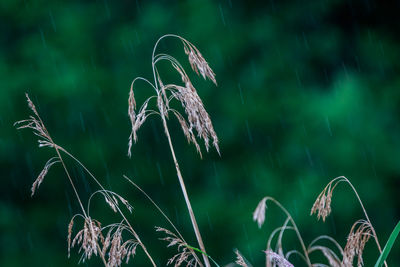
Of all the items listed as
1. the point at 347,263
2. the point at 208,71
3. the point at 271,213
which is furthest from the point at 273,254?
the point at 271,213

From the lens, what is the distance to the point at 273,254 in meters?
1.01

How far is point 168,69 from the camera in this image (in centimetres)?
442

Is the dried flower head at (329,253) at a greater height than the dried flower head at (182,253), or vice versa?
the dried flower head at (182,253)

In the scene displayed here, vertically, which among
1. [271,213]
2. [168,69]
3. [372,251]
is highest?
[168,69]

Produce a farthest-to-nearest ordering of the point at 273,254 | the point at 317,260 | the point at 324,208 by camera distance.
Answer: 1. the point at 317,260
2. the point at 324,208
3. the point at 273,254

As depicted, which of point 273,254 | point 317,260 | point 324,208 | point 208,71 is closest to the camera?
point 273,254

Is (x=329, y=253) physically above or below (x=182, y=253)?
below

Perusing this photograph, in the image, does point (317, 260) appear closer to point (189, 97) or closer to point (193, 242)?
point (193, 242)

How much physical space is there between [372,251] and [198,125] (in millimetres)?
3718

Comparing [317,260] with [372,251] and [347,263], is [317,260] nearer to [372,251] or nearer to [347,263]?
[372,251]

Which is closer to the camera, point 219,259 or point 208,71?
point 208,71

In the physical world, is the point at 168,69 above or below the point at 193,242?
above

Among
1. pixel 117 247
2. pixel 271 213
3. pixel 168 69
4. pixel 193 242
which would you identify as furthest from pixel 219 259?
pixel 117 247

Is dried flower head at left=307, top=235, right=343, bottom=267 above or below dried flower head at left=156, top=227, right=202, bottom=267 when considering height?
below
